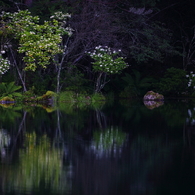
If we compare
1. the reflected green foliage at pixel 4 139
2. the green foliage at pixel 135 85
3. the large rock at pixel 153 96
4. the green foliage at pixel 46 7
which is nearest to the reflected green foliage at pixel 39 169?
the reflected green foliage at pixel 4 139

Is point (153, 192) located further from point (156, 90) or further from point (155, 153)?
point (156, 90)

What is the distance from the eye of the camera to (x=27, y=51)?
22062 millimetres

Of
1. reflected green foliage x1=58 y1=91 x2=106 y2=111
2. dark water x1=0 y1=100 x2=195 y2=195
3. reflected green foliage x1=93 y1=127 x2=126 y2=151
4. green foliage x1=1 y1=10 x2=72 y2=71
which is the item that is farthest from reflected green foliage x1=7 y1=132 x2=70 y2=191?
reflected green foliage x1=58 y1=91 x2=106 y2=111

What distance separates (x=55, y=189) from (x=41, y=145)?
3.07m

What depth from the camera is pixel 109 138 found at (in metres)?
9.08

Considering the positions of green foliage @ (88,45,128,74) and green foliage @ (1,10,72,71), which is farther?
green foliage @ (88,45,128,74)

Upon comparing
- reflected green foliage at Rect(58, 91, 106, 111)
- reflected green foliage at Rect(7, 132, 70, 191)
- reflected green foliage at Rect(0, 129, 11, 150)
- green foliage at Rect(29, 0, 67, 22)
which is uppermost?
green foliage at Rect(29, 0, 67, 22)

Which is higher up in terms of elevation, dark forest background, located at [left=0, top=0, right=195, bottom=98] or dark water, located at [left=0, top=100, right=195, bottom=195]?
dark forest background, located at [left=0, top=0, right=195, bottom=98]

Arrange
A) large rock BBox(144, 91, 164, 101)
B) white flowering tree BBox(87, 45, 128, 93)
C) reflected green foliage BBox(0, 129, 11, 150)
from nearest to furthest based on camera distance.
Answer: reflected green foliage BBox(0, 129, 11, 150)
white flowering tree BBox(87, 45, 128, 93)
large rock BBox(144, 91, 164, 101)

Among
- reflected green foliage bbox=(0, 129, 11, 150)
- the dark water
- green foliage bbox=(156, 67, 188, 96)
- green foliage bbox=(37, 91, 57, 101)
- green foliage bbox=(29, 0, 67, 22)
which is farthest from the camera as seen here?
green foliage bbox=(156, 67, 188, 96)

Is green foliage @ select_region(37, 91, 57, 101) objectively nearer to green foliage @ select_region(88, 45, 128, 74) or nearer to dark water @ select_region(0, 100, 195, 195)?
green foliage @ select_region(88, 45, 128, 74)

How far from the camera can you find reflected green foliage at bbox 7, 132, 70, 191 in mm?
5145

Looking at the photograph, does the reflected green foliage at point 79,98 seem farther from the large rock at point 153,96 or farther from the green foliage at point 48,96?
the large rock at point 153,96

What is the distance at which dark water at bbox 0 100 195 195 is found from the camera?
5.05 metres
